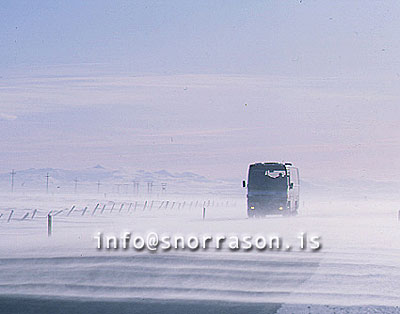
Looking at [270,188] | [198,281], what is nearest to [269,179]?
[270,188]

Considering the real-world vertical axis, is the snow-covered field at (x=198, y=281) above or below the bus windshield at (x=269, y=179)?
below

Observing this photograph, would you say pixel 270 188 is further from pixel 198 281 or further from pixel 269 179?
pixel 198 281

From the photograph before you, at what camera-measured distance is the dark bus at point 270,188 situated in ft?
139

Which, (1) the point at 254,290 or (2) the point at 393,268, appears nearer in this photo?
(1) the point at 254,290

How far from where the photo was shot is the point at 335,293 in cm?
1245

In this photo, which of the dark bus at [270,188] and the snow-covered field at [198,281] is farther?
the dark bus at [270,188]

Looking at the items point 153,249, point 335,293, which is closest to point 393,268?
point 335,293

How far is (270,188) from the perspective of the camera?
4234 centimetres

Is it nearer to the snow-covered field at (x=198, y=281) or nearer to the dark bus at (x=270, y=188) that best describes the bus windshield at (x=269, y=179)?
the dark bus at (x=270, y=188)

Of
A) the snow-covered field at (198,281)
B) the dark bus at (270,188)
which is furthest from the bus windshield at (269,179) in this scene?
the snow-covered field at (198,281)

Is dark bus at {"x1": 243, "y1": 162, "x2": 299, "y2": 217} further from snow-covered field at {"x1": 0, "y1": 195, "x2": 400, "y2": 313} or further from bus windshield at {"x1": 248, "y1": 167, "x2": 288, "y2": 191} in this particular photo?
snow-covered field at {"x1": 0, "y1": 195, "x2": 400, "y2": 313}

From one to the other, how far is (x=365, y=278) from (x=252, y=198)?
95.6ft

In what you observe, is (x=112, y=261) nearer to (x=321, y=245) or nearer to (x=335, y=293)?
(x=335, y=293)

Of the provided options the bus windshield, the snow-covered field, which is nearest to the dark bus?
the bus windshield
